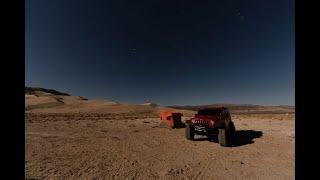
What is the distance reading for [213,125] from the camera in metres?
14.8

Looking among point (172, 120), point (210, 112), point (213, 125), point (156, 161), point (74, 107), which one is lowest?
point (74, 107)

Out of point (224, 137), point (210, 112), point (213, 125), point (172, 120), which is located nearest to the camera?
point (224, 137)

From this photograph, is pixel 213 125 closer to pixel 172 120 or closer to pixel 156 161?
pixel 156 161

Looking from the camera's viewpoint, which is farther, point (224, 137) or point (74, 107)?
point (74, 107)

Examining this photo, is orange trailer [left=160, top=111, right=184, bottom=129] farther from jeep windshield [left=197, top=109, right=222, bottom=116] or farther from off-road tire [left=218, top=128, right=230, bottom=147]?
off-road tire [left=218, top=128, right=230, bottom=147]

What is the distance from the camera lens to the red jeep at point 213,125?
14188 millimetres

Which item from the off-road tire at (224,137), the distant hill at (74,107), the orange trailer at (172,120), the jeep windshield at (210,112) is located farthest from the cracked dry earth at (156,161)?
the distant hill at (74,107)

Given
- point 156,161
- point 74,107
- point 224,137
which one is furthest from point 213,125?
point 74,107

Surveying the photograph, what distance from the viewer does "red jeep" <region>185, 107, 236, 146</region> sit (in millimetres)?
14188

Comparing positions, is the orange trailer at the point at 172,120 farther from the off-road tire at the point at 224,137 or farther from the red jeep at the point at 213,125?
the off-road tire at the point at 224,137

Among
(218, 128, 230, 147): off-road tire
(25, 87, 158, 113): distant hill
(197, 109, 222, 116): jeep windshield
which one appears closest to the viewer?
(218, 128, 230, 147): off-road tire

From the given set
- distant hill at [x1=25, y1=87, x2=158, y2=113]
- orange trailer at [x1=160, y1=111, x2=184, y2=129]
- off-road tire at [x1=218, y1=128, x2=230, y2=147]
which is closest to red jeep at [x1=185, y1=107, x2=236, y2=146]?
off-road tire at [x1=218, y1=128, x2=230, y2=147]
